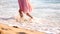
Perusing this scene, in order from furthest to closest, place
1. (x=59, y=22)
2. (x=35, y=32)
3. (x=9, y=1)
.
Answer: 1. (x=9, y=1)
2. (x=59, y=22)
3. (x=35, y=32)

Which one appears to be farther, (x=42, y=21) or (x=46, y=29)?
(x=42, y=21)

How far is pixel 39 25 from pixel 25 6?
0.14 metres

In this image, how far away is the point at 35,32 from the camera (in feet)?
2.48

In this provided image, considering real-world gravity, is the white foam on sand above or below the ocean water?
Answer: below

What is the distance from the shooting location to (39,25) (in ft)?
2.81

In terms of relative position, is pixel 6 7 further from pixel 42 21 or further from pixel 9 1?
pixel 42 21

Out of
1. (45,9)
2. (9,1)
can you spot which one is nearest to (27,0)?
(45,9)

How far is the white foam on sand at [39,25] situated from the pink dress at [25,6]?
0.23 ft

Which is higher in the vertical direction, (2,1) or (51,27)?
(2,1)

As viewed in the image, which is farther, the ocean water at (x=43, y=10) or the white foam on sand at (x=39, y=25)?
the ocean water at (x=43, y=10)

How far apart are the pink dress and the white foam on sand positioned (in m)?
0.07

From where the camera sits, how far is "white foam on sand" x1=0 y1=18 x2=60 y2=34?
791mm

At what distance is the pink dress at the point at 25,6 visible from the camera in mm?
884

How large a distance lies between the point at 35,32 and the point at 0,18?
1.08ft
